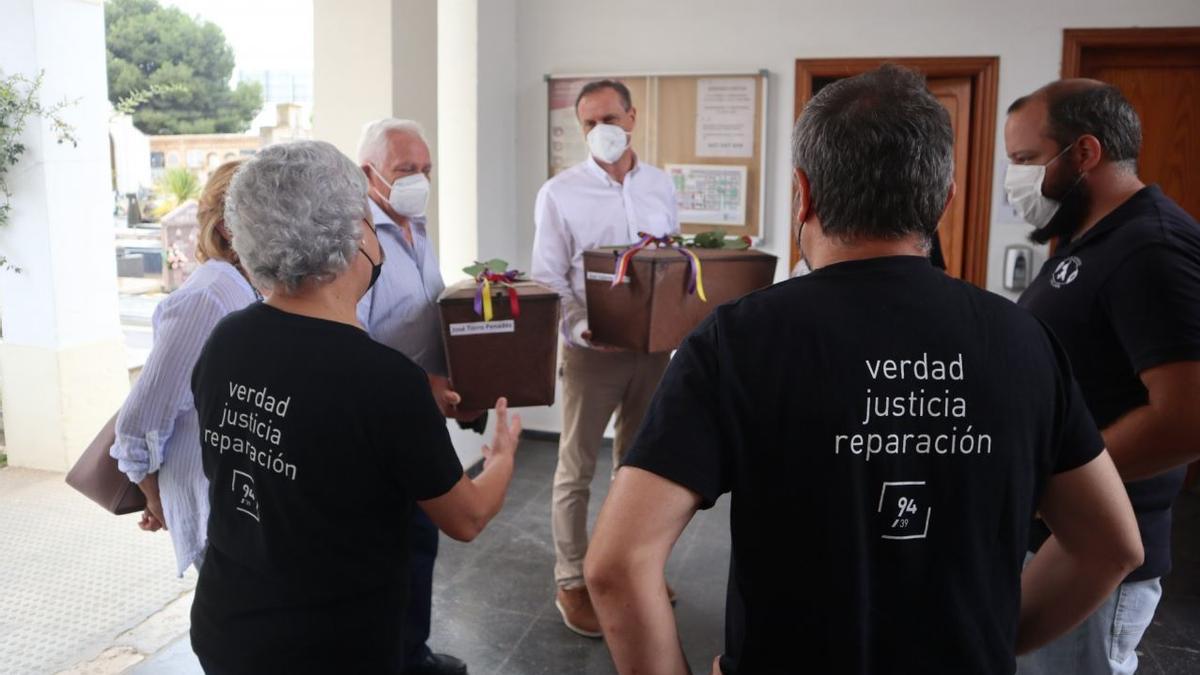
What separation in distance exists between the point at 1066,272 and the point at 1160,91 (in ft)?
10.1

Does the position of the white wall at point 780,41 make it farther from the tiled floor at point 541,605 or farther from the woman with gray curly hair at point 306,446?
the woman with gray curly hair at point 306,446

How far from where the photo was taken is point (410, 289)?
2.20 meters

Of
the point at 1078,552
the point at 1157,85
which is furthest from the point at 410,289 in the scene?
the point at 1157,85

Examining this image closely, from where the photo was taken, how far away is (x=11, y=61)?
162 inches

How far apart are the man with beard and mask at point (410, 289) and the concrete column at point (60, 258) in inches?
107

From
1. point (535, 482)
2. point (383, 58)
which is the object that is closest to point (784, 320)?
point (383, 58)

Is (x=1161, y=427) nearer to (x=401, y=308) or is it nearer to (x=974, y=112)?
(x=401, y=308)

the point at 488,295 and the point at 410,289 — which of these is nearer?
the point at 488,295

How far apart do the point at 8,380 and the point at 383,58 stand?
8.99 ft

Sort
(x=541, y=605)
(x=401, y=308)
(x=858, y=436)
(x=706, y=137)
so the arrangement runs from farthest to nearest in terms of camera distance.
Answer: (x=706, y=137) → (x=541, y=605) → (x=401, y=308) → (x=858, y=436)

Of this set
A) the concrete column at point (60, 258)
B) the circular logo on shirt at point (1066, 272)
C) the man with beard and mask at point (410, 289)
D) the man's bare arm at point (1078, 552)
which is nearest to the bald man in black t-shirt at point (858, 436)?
the man's bare arm at point (1078, 552)

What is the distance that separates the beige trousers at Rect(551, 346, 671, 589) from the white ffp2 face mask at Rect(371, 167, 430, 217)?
782 millimetres

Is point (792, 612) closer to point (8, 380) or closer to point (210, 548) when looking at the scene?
point (210, 548)

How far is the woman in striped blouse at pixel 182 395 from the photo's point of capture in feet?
5.49
